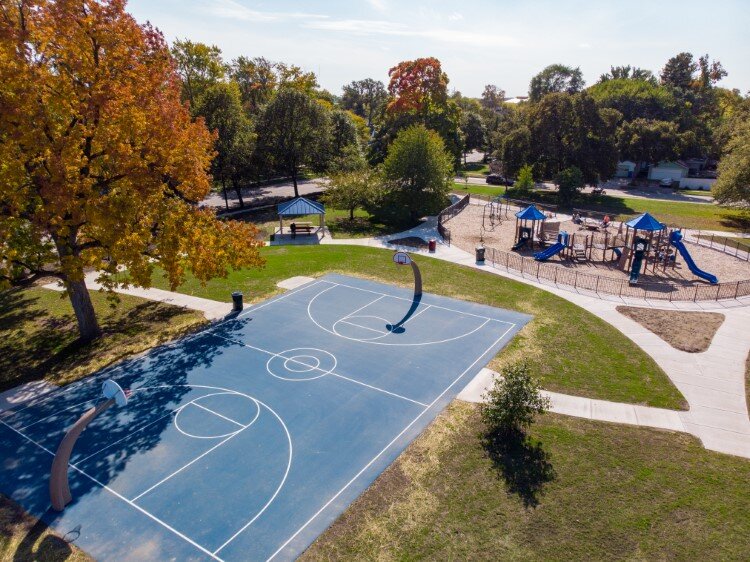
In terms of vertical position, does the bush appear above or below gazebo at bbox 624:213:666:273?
below

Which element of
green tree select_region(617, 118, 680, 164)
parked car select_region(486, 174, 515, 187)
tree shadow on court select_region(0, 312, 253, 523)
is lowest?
tree shadow on court select_region(0, 312, 253, 523)

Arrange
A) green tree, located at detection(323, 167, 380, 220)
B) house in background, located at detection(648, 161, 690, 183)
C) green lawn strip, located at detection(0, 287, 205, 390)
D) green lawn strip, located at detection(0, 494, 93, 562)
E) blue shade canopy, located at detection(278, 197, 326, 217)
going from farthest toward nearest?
house in background, located at detection(648, 161, 690, 183), green tree, located at detection(323, 167, 380, 220), blue shade canopy, located at detection(278, 197, 326, 217), green lawn strip, located at detection(0, 287, 205, 390), green lawn strip, located at detection(0, 494, 93, 562)

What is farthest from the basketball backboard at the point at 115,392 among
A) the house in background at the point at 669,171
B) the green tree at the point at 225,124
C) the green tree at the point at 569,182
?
the house in background at the point at 669,171

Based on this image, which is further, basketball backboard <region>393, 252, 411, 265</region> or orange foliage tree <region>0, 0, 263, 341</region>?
basketball backboard <region>393, 252, 411, 265</region>

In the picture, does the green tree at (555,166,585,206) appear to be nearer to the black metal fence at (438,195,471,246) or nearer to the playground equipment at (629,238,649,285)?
the black metal fence at (438,195,471,246)

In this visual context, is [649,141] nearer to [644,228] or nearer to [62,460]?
[644,228]

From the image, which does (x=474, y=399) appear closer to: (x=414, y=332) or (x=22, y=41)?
(x=414, y=332)

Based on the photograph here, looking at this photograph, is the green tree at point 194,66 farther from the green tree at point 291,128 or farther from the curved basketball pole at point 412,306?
the curved basketball pole at point 412,306

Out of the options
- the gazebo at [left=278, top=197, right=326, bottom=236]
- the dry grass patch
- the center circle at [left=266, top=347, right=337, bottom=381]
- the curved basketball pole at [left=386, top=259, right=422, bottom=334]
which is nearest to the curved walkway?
the dry grass patch
